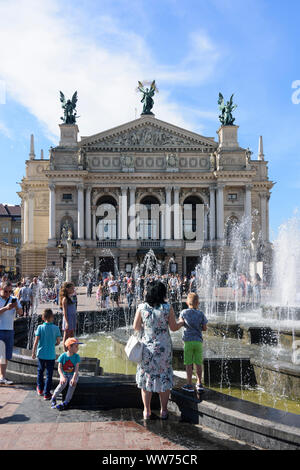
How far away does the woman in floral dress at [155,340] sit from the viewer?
5566 mm

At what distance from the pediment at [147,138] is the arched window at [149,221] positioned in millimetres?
7375

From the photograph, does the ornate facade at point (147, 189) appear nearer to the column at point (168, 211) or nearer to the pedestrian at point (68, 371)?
the column at point (168, 211)

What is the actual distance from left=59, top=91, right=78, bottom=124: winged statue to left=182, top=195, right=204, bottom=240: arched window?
726 inches

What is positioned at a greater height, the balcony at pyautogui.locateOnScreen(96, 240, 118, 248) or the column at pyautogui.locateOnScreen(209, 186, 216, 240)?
the column at pyautogui.locateOnScreen(209, 186, 216, 240)

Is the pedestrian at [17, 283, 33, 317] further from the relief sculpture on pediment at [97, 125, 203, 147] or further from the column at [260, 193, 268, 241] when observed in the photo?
the column at [260, 193, 268, 241]

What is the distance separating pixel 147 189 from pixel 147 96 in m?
13.1

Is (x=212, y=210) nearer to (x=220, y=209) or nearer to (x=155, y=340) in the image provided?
(x=220, y=209)

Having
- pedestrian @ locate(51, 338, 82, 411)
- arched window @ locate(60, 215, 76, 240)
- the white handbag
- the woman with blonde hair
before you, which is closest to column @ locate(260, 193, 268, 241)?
arched window @ locate(60, 215, 76, 240)

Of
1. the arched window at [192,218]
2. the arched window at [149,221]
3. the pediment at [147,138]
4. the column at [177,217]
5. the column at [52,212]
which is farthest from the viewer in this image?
the arched window at [149,221]

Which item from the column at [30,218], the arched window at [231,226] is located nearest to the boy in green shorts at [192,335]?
the arched window at [231,226]

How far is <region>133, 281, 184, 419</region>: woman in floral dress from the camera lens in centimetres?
557

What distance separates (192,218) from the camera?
56688mm
